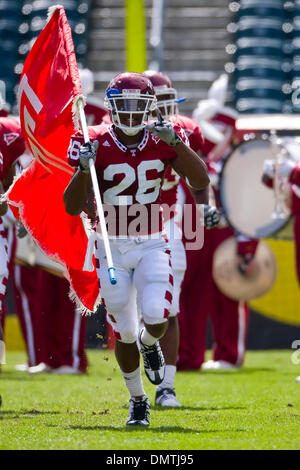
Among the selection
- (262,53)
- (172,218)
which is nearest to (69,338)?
(172,218)

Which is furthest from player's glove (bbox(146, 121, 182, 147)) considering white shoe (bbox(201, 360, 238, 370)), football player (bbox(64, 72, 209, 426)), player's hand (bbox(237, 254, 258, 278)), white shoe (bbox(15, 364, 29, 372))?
white shoe (bbox(15, 364, 29, 372))

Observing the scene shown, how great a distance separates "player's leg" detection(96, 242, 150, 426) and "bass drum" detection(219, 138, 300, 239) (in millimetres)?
3589

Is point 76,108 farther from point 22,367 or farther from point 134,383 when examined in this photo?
point 22,367

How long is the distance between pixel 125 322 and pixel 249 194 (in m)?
3.91

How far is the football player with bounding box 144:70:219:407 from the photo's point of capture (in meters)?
6.23

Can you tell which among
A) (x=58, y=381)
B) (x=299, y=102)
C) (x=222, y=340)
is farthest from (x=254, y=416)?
(x=299, y=102)

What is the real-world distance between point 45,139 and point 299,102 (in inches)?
340

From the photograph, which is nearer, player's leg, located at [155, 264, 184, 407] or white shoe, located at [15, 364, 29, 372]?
player's leg, located at [155, 264, 184, 407]

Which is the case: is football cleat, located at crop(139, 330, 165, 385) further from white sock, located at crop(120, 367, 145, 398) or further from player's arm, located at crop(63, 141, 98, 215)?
player's arm, located at crop(63, 141, 98, 215)

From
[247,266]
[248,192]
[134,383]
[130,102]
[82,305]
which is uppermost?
[130,102]

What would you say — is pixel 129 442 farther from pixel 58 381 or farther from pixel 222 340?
pixel 222 340

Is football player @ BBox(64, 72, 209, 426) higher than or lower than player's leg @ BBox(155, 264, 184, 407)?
higher

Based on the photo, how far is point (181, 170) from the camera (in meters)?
5.15

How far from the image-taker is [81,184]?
500 cm
